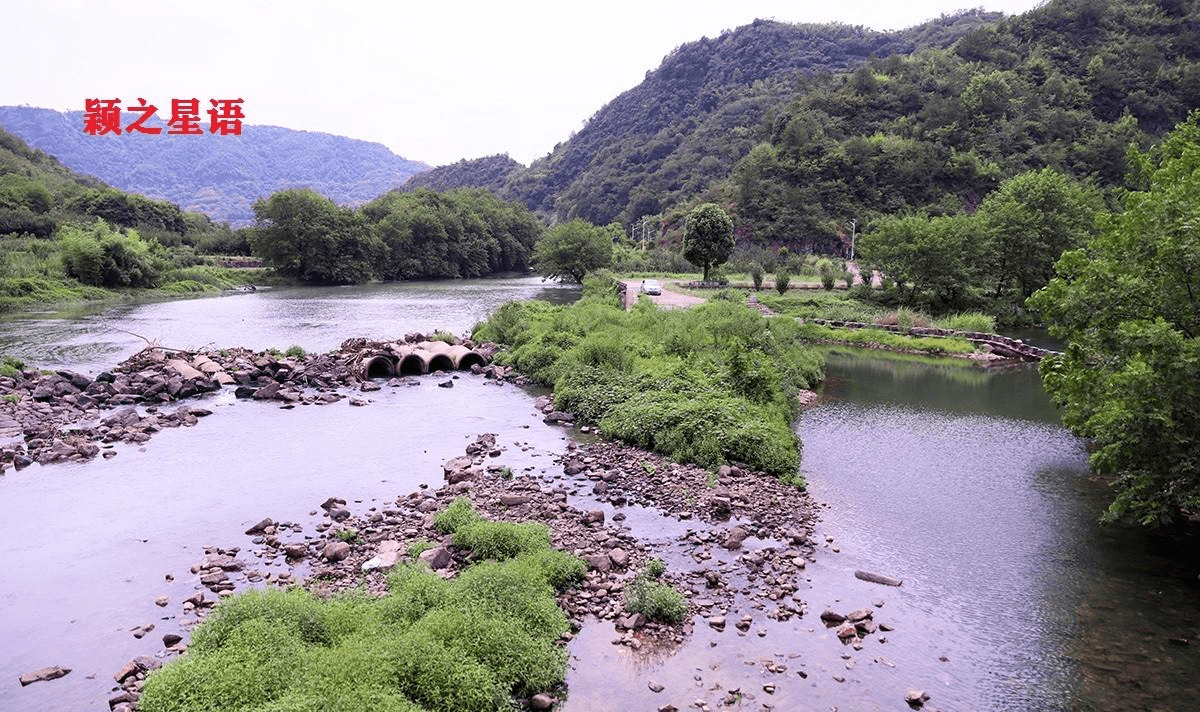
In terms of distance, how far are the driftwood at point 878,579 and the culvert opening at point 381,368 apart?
24.5m

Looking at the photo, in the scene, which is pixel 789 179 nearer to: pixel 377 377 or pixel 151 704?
pixel 377 377

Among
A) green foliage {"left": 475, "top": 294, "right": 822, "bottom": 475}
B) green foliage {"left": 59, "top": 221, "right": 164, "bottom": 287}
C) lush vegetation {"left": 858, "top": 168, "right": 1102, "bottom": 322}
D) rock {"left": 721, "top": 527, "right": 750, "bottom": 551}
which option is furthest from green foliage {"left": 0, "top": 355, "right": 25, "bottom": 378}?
lush vegetation {"left": 858, "top": 168, "right": 1102, "bottom": 322}

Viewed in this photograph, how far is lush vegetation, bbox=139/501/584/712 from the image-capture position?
8.66 meters

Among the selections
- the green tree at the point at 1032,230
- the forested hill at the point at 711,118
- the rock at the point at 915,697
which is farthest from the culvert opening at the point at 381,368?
the forested hill at the point at 711,118

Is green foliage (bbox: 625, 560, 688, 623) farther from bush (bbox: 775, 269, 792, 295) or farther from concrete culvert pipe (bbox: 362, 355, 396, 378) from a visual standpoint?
bush (bbox: 775, 269, 792, 295)

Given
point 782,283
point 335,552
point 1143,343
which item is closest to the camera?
point 1143,343

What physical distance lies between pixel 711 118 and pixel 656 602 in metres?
163

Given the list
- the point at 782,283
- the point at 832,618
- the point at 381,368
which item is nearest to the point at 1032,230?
the point at 782,283

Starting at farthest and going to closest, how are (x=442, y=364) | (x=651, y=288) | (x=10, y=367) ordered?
(x=651, y=288) → (x=442, y=364) → (x=10, y=367)

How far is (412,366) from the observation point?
34156 millimetres

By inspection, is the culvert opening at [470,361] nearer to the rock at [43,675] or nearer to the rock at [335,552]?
the rock at [335,552]

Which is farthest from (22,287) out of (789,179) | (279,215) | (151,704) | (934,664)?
(789,179)

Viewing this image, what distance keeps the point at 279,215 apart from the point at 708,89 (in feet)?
410

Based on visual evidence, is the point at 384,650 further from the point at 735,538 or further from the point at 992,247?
the point at 992,247
